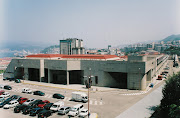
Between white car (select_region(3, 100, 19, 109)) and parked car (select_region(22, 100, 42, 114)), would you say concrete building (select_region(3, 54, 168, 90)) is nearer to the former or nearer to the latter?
parked car (select_region(22, 100, 42, 114))

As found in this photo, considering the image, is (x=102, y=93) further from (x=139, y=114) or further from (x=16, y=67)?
(x=16, y=67)

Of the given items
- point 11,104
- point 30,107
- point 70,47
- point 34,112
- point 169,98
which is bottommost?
point 11,104

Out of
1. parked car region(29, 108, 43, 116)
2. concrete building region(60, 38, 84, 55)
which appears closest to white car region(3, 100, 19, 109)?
parked car region(29, 108, 43, 116)

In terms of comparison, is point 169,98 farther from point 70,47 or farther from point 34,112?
point 70,47

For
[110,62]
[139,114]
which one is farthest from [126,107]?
[110,62]

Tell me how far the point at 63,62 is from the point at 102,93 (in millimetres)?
18618

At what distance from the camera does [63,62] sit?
52625 mm

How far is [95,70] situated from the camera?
5150 centimetres

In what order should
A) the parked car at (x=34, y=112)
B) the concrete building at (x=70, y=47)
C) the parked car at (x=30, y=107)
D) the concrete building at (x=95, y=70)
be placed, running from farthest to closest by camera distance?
1. the concrete building at (x=70, y=47)
2. the concrete building at (x=95, y=70)
3. the parked car at (x=30, y=107)
4. the parked car at (x=34, y=112)

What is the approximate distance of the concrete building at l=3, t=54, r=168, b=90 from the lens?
45781 mm

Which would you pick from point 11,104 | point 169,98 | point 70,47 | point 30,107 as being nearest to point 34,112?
point 30,107

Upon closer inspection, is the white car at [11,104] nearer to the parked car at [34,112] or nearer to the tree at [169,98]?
the parked car at [34,112]

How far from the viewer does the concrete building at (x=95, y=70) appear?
150 feet

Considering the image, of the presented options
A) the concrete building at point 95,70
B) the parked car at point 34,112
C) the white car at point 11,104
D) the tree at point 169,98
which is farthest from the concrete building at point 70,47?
the tree at point 169,98
